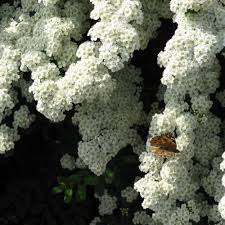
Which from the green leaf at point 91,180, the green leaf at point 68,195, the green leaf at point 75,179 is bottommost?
the green leaf at point 68,195

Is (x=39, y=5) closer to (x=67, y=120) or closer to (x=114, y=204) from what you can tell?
(x=67, y=120)

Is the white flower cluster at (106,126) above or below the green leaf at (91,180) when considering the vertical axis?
above

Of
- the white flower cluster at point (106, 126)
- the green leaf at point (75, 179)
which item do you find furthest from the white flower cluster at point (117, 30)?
the green leaf at point (75, 179)

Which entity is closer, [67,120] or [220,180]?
[220,180]

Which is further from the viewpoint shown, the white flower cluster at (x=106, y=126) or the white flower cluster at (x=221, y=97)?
the white flower cluster at (x=221, y=97)

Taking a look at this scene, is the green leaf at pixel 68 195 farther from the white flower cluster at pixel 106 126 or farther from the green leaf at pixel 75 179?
the white flower cluster at pixel 106 126

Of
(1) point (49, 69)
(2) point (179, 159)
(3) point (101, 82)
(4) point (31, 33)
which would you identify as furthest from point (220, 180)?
(4) point (31, 33)

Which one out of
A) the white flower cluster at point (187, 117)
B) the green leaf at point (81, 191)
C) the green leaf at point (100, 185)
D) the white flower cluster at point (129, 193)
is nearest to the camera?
the white flower cluster at point (187, 117)
